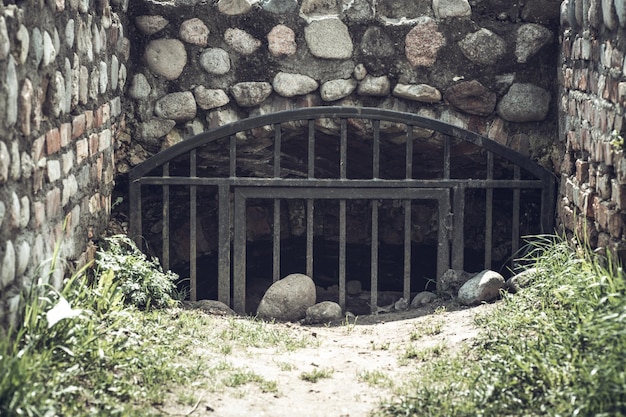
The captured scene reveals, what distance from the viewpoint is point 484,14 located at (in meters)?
5.84

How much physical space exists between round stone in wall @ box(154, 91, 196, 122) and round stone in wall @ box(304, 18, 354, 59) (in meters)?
0.82

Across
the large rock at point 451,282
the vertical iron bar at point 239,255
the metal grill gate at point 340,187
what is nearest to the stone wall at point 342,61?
the metal grill gate at point 340,187

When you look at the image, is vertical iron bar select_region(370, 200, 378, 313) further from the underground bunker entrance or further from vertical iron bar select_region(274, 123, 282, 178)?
the underground bunker entrance

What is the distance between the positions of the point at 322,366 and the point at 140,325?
34.8 inches

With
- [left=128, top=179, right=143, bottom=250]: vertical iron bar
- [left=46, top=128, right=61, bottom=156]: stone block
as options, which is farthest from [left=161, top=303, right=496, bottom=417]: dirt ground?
[left=46, top=128, right=61, bottom=156]: stone block

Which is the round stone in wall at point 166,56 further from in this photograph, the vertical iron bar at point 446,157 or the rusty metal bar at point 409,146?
the vertical iron bar at point 446,157

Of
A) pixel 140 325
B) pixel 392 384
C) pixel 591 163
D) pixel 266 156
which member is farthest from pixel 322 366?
pixel 266 156

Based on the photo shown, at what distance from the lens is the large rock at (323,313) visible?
5.57 m

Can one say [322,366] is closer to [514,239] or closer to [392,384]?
[392,384]

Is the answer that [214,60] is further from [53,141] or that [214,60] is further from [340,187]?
[53,141]

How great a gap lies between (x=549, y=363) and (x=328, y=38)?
2.87 m

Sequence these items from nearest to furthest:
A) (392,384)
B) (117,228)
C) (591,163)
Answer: (392,384)
(591,163)
(117,228)

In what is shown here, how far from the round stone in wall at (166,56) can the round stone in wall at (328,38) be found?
79 centimetres

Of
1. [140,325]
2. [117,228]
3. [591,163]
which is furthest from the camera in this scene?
[117,228]
